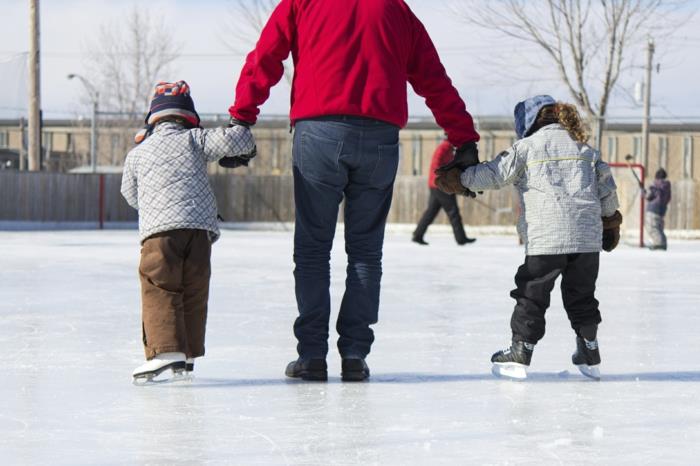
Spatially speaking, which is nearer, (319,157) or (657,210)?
(319,157)

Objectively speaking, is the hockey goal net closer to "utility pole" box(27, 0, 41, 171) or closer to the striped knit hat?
"utility pole" box(27, 0, 41, 171)

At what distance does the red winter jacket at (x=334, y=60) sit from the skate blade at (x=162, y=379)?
0.86 metres

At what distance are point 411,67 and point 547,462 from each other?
1816mm

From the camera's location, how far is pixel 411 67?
4.28 metres

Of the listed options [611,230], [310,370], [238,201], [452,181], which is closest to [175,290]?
[310,370]

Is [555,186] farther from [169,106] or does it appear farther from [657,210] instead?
[657,210]

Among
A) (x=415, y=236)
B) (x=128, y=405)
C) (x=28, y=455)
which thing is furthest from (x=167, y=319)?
(x=415, y=236)

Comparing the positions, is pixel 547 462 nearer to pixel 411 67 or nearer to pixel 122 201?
pixel 411 67

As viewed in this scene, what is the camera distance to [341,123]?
158 inches

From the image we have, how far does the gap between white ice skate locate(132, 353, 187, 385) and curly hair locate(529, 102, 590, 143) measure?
4.77 feet

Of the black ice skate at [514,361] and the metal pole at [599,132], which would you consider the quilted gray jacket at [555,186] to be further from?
the metal pole at [599,132]

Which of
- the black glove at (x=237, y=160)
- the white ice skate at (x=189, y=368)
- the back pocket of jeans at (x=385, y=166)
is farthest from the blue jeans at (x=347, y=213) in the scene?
the white ice skate at (x=189, y=368)

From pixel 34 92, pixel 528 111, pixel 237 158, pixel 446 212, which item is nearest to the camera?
pixel 237 158

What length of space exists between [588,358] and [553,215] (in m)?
0.51
